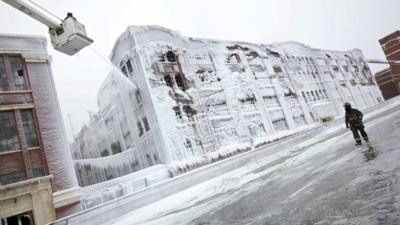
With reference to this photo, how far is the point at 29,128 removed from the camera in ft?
56.4

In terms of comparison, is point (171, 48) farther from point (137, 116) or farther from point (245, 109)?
point (245, 109)

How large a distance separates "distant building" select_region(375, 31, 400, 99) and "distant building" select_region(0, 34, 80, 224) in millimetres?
63675

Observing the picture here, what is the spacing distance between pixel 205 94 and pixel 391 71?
51.3 meters

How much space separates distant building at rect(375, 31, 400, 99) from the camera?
58656 mm

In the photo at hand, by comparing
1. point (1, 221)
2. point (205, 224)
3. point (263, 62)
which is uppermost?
point (263, 62)

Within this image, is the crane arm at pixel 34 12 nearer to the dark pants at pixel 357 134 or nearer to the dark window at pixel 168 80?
the dark pants at pixel 357 134

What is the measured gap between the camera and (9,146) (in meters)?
16.1

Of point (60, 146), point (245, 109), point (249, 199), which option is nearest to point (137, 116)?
point (60, 146)

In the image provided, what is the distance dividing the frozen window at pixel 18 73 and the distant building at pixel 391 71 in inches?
2551

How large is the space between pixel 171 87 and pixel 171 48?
12.2ft

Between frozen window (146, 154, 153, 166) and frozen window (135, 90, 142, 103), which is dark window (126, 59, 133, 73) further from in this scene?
frozen window (146, 154, 153, 166)

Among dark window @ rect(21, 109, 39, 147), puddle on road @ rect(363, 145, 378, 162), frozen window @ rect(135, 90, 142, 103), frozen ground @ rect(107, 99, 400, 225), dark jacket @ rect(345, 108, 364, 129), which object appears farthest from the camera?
frozen window @ rect(135, 90, 142, 103)

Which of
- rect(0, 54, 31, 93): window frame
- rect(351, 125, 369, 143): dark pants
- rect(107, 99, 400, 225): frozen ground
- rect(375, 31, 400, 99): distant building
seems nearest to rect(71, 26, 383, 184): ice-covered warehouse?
rect(0, 54, 31, 93): window frame

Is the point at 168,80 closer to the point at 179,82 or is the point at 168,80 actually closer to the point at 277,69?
the point at 179,82
